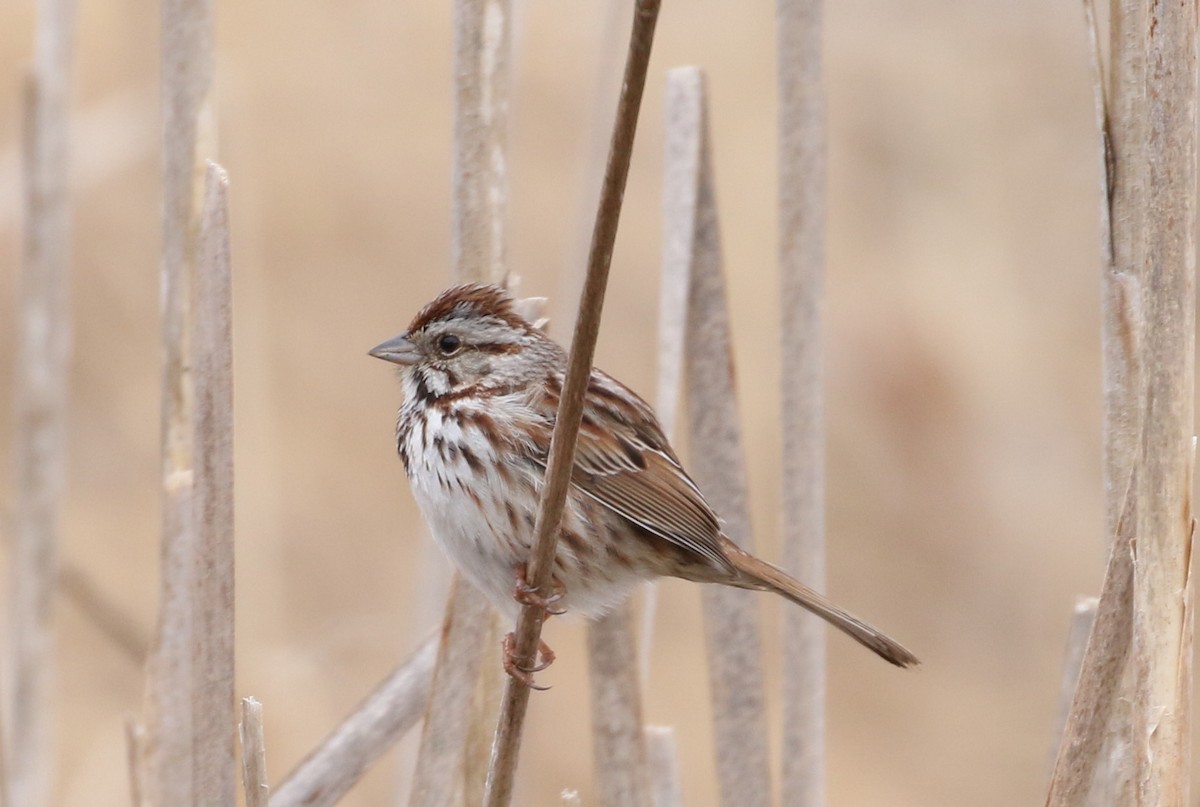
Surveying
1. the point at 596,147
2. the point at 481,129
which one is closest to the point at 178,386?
the point at 481,129

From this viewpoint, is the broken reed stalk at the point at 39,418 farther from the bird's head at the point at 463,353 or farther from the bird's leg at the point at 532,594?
the bird's leg at the point at 532,594

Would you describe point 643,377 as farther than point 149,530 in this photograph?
Yes

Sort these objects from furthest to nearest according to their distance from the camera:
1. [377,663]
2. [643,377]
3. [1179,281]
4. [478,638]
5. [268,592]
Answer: [643,377] < [377,663] < [268,592] < [478,638] < [1179,281]

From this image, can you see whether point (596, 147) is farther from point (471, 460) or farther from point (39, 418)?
point (39, 418)

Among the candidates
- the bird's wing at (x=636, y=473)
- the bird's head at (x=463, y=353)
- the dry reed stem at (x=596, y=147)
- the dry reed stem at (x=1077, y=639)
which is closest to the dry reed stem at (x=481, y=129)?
the bird's head at (x=463, y=353)

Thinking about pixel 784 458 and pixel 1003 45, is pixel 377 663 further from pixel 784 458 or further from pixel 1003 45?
pixel 1003 45

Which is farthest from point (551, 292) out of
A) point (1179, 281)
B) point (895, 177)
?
point (1179, 281)

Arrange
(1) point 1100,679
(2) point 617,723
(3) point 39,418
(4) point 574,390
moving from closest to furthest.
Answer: (4) point 574,390
(1) point 1100,679
(2) point 617,723
(3) point 39,418
